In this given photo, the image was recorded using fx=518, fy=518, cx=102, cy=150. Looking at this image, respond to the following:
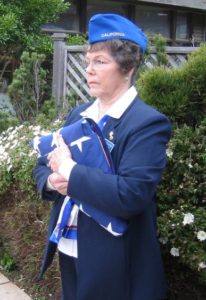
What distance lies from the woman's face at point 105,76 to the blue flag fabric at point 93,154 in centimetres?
13

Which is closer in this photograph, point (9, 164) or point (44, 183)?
point (44, 183)

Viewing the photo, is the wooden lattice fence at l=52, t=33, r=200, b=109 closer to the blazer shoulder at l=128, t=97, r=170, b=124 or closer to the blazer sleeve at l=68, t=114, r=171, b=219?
the blazer shoulder at l=128, t=97, r=170, b=124

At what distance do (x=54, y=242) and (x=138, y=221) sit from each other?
0.40m

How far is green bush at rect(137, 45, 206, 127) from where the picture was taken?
9.13 feet

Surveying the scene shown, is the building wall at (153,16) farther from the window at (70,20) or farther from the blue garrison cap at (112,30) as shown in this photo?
the blue garrison cap at (112,30)

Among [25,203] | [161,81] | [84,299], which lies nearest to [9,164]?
[25,203]

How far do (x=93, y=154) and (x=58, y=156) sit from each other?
134mm

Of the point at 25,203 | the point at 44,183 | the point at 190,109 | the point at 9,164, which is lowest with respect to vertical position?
the point at 25,203

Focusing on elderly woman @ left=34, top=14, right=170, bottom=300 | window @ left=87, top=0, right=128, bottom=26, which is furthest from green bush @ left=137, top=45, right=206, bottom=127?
window @ left=87, top=0, right=128, bottom=26

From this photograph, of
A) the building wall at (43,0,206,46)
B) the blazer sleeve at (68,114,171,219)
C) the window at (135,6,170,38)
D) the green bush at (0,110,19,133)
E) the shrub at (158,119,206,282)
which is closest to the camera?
the blazer sleeve at (68,114,171,219)

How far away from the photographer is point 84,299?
2111 mm

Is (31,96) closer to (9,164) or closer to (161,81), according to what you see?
(9,164)

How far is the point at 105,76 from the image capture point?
6.51ft

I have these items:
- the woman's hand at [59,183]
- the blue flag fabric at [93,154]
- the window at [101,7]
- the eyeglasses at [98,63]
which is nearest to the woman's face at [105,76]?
the eyeglasses at [98,63]
